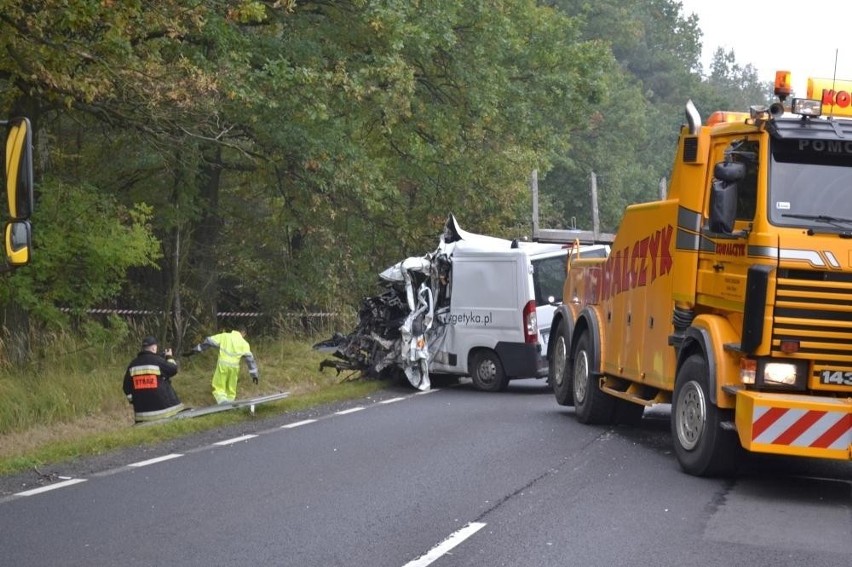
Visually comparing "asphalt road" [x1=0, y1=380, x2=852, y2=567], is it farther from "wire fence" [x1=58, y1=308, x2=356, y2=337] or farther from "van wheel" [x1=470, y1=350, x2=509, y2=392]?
"wire fence" [x1=58, y1=308, x2=356, y2=337]

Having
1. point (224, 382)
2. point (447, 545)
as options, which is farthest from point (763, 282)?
point (224, 382)

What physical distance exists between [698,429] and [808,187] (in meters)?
2.18

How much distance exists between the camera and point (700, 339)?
415 inches

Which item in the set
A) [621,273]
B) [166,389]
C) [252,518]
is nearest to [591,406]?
[621,273]

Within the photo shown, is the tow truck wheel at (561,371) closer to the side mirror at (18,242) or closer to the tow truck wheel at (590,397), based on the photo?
the tow truck wheel at (590,397)

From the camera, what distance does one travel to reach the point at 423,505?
923 cm

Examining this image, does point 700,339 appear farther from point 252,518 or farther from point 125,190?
point 125,190

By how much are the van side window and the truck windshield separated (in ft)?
29.5

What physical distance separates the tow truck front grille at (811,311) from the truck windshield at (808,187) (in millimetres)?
475

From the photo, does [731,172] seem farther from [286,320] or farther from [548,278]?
A: [286,320]

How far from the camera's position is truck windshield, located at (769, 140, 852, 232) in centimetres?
997

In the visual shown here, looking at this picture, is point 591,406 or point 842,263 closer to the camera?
point 842,263

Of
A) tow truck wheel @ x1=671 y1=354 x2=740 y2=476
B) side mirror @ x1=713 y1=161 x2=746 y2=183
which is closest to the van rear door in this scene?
tow truck wheel @ x1=671 y1=354 x2=740 y2=476

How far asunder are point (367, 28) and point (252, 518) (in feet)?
48.6
